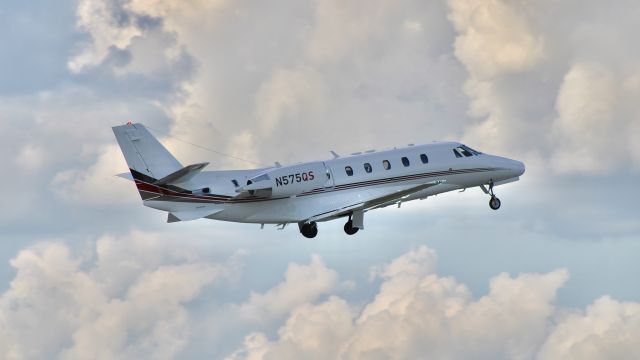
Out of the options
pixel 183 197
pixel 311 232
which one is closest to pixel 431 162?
pixel 311 232

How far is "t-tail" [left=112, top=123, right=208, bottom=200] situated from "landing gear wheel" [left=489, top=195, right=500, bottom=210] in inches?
658

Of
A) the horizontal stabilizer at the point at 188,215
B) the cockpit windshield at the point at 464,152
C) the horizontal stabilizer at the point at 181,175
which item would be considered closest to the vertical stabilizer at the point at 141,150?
the horizontal stabilizer at the point at 181,175

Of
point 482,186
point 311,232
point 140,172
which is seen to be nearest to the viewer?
point 140,172

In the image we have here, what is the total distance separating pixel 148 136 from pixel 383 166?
11.6m

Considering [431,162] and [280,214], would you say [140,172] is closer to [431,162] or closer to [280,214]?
[280,214]

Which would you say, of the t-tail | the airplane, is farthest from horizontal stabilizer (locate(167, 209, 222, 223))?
the t-tail

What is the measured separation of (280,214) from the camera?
68.8 meters

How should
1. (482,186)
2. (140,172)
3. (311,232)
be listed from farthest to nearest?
(482,186)
(311,232)
(140,172)

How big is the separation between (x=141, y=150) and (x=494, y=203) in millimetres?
19306

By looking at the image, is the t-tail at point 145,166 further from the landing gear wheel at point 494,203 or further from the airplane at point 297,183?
the landing gear wheel at point 494,203

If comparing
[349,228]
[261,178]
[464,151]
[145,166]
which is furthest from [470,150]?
[145,166]

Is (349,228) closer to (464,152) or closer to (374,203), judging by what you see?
(374,203)

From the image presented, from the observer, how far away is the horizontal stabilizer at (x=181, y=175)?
65.8 metres

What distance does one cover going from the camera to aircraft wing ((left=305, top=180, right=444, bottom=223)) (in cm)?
6919
